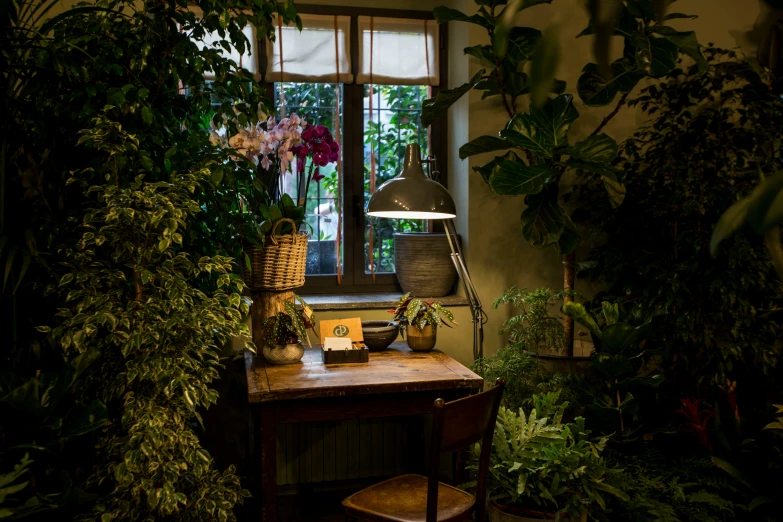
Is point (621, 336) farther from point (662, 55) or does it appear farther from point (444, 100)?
point (444, 100)

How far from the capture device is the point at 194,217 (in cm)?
262

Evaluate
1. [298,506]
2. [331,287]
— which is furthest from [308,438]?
[331,287]

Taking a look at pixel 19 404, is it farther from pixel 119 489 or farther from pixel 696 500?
pixel 696 500

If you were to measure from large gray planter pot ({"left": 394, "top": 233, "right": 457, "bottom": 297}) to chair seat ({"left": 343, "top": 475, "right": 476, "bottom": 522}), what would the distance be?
146 centimetres

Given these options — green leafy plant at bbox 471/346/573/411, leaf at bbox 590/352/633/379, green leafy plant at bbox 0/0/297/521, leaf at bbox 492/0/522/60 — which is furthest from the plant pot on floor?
leaf at bbox 492/0/522/60

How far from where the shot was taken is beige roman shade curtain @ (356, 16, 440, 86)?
13.2 feet

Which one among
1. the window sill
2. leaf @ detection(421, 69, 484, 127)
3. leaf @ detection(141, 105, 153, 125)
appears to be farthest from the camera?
the window sill

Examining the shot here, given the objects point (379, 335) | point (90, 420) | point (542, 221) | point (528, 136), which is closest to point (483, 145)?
point (528, 136)

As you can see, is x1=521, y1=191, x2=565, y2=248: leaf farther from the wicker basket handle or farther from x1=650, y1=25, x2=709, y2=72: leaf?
the wicker basket handle

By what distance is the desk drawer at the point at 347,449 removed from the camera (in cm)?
364

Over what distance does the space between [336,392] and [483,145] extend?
4.87 ft

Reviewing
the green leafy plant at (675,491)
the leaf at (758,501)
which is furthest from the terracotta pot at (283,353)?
the leaf at (758,501)

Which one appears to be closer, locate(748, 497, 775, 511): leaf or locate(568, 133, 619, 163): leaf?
locate(748, 497, 775, 511): leaf

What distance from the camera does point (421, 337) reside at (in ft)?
11.1
